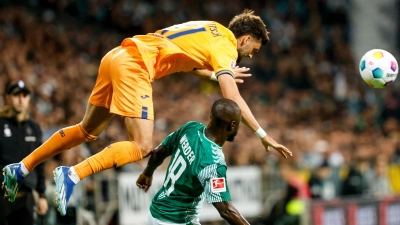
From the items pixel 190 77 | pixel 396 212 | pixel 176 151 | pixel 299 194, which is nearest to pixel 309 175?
pixel 299 194

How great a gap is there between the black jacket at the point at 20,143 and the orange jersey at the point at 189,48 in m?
1.82

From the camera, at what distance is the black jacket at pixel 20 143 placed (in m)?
7.52

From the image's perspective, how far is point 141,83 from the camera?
631 cm

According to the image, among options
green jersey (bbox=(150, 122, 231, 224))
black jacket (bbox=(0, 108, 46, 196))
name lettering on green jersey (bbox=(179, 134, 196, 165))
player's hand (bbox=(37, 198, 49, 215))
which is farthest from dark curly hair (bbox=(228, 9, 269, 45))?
player's hand (bbox=(37, 198, 49, 215))

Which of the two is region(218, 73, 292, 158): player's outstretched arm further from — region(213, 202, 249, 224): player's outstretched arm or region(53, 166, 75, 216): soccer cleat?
region(53, 166, 75, 216): soccer cleat

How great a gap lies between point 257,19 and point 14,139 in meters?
2.94

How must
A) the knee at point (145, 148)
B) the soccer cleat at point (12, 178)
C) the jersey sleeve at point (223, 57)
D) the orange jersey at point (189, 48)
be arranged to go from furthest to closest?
the soccer cleat at point (12, 178) → the orange jersey at point (189, 48) → the jersey sleeve at point (223, 57) → the knee at point (145, 148)

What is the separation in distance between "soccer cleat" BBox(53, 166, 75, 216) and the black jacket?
5.53 feet

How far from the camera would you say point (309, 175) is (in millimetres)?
13594

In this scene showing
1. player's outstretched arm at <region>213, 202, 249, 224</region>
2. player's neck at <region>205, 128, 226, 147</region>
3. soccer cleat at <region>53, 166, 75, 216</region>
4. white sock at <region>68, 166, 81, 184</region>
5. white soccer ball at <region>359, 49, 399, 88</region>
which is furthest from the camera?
white soccer ball at <region>359, 49, 399, 88</region>

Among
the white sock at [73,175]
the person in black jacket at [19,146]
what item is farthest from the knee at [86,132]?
the person in black jacket at [19,146]

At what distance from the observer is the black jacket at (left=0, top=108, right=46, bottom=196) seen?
7523 mm

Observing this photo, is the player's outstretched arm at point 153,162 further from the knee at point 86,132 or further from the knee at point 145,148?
the knee at point 86,132

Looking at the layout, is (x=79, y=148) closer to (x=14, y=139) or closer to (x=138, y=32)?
(x=14, y=139)
